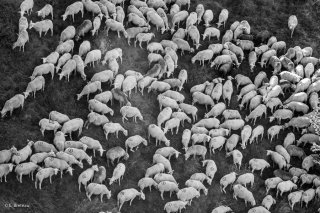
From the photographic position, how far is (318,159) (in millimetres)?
23672

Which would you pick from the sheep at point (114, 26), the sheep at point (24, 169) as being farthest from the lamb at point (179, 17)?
the sheep at point (24, 169)

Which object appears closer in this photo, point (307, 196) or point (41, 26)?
point (307, 196)

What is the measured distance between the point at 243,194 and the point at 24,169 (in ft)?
25.0

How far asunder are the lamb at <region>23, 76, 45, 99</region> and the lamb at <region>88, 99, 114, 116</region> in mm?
1942

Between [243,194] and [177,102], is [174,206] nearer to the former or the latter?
[243,194]

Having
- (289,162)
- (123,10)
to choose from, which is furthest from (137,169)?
(123,10)

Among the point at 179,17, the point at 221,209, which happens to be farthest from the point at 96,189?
the point at 179,17

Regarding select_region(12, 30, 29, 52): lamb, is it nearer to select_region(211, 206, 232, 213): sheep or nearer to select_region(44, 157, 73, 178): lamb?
select_region(44, 157, 73, 178): lamb

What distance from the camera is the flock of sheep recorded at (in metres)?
21.8

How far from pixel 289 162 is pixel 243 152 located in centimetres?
177

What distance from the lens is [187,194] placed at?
21.7 meters

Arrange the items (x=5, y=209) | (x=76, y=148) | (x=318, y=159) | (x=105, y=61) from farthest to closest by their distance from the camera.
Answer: (x=105, y=61), (x=318, y=159), (x=76, y=148), (x=5, y=209)

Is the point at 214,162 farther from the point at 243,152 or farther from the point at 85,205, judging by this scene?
the point at 85,205

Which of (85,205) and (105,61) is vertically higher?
(105,61)
